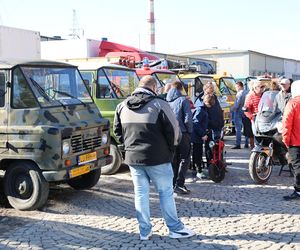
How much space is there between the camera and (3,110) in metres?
6.32

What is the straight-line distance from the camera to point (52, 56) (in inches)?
539

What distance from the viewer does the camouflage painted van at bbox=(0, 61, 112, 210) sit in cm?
609

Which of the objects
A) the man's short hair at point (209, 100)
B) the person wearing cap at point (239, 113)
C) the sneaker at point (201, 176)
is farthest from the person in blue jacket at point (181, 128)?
the person wearing cap at point (239, 113)

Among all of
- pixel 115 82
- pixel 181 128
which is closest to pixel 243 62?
pixel 115 82

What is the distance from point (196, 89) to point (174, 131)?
8854 mm

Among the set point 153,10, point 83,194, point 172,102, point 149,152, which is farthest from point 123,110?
point 153,10

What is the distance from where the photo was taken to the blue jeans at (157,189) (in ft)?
16.3

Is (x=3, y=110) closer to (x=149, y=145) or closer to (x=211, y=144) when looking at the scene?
(x=149, y=145)

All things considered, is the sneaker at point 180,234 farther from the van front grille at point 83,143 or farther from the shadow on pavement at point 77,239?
the van front grille at point 83,143

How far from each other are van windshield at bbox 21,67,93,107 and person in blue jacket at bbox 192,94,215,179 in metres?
1.81

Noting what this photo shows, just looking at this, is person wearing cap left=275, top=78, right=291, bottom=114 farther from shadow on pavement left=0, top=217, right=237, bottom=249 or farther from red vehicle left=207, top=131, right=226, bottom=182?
shadow on pavement left=0, top=217, right=237, bottom=249

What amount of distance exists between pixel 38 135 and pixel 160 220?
192 centimetres

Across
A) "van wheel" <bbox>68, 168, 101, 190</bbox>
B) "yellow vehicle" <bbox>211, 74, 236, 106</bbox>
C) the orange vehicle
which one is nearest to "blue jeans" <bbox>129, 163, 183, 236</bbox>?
"van wheel" <bbox>68, 168, 101, 190</bbox>

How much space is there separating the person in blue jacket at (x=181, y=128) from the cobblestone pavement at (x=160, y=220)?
0.31 metres
